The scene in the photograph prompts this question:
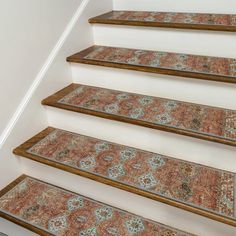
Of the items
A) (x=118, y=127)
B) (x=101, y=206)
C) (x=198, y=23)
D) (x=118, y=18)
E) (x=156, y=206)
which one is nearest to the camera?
(x=156, y=206)

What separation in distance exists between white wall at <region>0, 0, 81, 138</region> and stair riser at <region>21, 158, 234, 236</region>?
12.8 inches

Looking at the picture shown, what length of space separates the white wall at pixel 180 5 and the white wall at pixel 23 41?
522mm

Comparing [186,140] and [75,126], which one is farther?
[75,126]

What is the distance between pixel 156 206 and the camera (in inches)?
48.3

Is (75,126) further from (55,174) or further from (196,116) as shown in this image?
(196,116)

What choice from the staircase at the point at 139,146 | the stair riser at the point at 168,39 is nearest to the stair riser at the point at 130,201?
the staircase at the point at 139,146

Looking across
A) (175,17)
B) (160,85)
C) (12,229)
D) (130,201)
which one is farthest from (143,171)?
(175,17)

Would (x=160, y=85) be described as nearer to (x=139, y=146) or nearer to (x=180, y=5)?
(x=139, y=146)

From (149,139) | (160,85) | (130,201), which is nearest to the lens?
(130,201)

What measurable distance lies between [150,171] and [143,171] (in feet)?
0.10

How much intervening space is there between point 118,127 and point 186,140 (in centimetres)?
35

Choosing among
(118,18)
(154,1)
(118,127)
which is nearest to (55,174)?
(118,127)

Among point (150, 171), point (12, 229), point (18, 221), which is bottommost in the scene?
point (12, 229)

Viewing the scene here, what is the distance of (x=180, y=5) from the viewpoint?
1847mm
